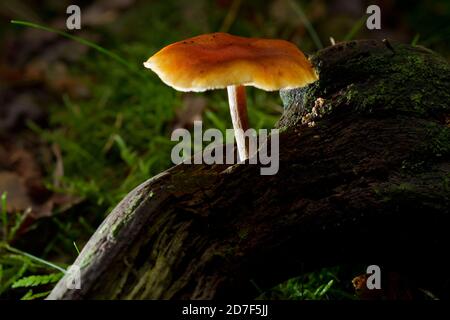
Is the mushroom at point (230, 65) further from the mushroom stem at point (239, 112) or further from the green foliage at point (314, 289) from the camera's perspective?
the green foliage at point (314, 289)

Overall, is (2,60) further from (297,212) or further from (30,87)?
(297,212)

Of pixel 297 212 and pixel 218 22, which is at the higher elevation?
pixel 218 22

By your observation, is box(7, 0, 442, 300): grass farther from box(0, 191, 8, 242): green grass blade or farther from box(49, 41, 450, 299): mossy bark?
box(49, 41, 450, 299): mossy bark

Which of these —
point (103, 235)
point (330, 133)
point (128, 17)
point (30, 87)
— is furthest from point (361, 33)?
point (103, 235)

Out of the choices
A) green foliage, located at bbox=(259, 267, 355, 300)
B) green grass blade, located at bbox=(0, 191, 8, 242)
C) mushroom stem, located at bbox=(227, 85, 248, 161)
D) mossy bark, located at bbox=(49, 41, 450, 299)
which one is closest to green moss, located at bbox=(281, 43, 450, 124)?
mossy bark, located at bbox=(49, 41, 450, 299)

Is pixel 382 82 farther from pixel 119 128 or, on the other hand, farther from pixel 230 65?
pixel 119 128
